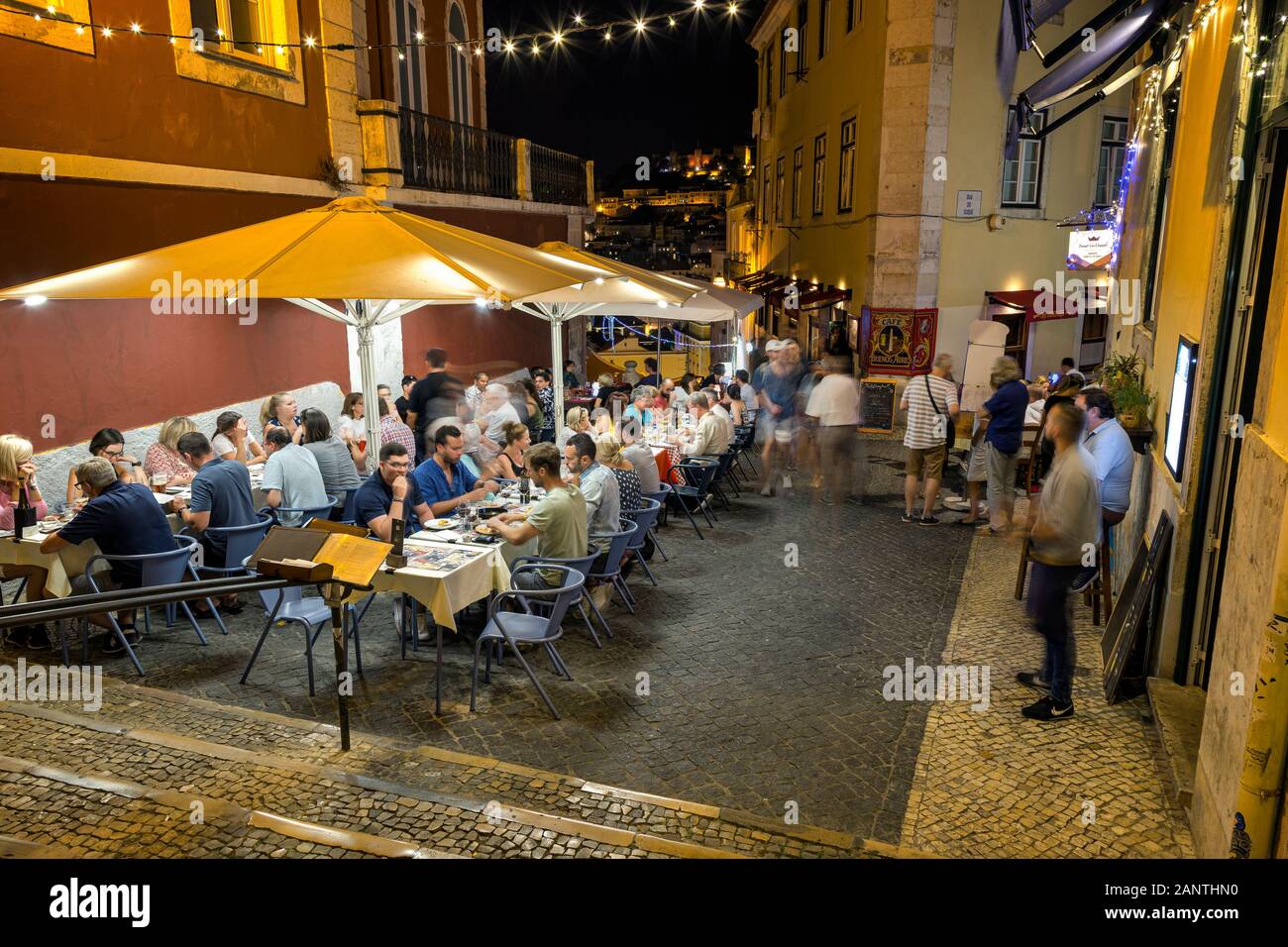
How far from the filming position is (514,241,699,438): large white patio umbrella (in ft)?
28.0

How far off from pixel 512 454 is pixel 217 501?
280 centimetres

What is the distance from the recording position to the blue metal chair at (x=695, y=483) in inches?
391

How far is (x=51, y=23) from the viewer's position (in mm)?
8016

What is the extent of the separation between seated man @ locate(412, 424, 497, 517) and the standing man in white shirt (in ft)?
17.8

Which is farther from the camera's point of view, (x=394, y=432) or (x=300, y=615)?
(x=394, y=432)

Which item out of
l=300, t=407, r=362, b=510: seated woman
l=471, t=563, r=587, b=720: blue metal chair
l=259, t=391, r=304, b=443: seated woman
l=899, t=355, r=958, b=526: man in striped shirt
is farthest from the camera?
l=899, t=355, r=958, b=526: man in striped shirt

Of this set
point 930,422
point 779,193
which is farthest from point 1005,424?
point 779,193

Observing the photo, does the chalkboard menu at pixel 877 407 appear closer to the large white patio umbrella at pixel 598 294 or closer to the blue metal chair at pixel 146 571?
the large white patio umbrella at pixel 598 294

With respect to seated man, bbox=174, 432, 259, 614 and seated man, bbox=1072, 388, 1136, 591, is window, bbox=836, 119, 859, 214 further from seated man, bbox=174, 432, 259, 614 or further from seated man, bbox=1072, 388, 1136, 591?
seated man, bbox=174, 432, 259, 614

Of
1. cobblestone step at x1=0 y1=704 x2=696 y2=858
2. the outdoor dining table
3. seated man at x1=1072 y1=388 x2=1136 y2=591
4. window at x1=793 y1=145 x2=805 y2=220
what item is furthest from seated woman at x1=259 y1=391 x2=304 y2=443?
window at x1=793 y1=145 x2=805 y2=220

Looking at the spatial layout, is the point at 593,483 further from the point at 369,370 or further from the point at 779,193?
the point at 779,193

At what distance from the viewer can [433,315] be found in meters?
Answer: 15.2

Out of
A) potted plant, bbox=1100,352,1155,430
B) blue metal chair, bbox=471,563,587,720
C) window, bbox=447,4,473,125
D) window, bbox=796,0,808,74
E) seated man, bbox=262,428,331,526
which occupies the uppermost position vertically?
window, bbox=796,0,808,74

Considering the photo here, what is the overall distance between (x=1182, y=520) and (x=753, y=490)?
6.92 m
